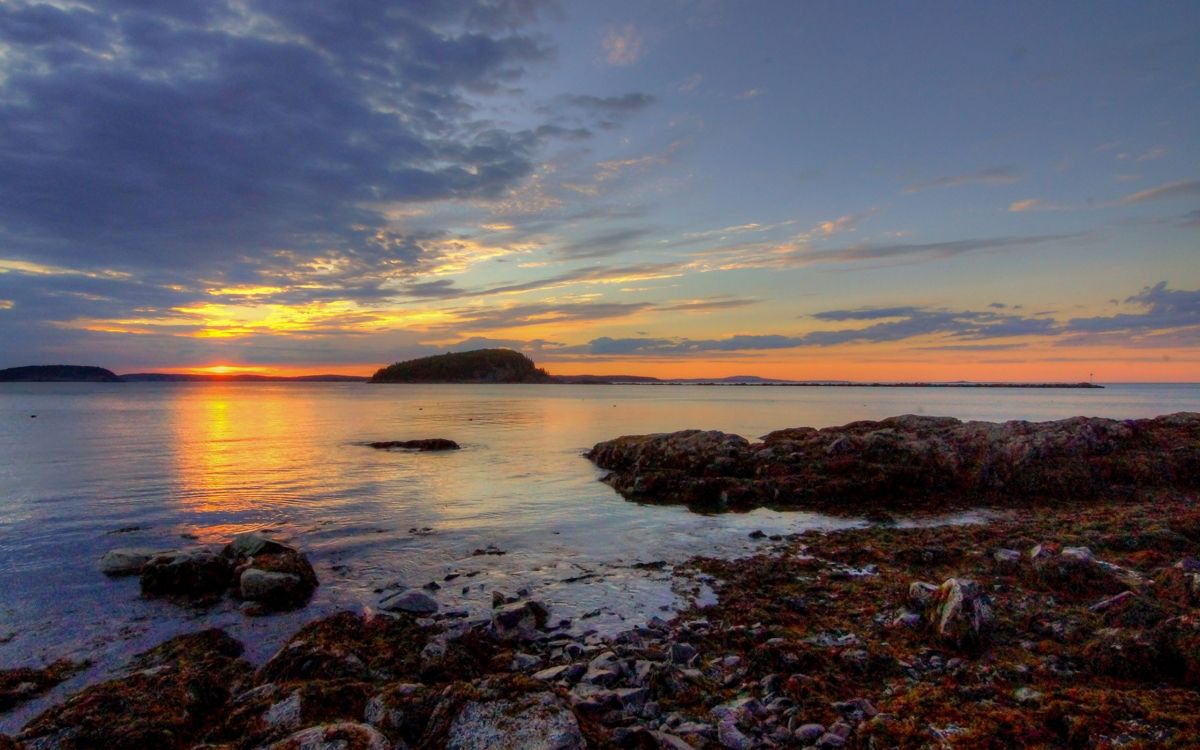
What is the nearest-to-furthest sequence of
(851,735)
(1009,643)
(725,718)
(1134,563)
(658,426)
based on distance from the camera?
(851,735)
(725,718)
(1009,643)
(1134,563)
(658,426)

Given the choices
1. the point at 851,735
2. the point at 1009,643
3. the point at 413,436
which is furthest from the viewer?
the point at 413,436

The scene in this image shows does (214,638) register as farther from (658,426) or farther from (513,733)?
(658,426)

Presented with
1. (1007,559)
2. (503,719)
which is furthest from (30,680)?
(1007,559)

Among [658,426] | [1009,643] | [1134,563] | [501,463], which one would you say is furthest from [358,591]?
[658,426]

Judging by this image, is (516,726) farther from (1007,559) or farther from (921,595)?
(1007,559)

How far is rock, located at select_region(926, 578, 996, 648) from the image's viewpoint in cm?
773

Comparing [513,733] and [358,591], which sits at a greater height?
[513,733]

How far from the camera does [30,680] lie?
7.56 metres

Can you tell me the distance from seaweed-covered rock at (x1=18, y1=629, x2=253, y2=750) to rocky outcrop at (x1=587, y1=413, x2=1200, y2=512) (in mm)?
14760

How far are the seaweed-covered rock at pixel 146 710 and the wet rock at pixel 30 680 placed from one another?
82 cm

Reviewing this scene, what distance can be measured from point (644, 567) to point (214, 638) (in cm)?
786

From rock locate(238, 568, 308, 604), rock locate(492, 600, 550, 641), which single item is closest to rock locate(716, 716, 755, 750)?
rock locate(492, 600, 550, 641)

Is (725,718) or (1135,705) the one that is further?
(725,718)

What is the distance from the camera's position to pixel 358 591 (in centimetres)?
1136
